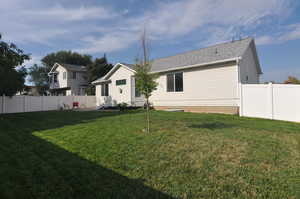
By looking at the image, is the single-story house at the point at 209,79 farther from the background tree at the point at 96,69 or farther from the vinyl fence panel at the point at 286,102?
the background tree at the point at 96,69

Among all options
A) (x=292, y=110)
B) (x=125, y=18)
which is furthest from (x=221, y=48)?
(x=125, y=18)

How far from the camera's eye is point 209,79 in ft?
40.7

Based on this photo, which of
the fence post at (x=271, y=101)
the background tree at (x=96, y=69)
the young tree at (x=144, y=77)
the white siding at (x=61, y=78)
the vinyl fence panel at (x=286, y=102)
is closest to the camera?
the young tree at (x=144, y=77)

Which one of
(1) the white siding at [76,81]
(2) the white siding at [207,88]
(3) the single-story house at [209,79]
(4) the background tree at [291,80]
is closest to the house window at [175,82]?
(3) the single-story house at [209,79]

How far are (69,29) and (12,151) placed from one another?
12.4 meters

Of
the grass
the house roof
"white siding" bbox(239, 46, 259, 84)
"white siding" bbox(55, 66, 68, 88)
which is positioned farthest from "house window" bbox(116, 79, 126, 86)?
"white siding" bbox(55, 66, 68, 88)

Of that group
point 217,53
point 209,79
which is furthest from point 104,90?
point 217,53

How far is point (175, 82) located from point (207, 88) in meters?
2.80

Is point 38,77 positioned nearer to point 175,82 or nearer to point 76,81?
point 76,81

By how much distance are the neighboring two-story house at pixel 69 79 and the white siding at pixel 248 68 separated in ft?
79.9

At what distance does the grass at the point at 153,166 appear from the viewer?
2.75 m

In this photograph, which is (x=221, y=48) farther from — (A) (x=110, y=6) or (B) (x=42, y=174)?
(B) (x=42, y=174)

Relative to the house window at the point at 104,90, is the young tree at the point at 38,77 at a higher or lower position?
higher

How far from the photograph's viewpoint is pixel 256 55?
14.3 metres
